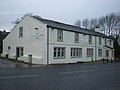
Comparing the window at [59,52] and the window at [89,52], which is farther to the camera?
the window at [89,52]

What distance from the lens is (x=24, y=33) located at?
3641cm

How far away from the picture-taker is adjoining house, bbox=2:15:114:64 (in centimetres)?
3241

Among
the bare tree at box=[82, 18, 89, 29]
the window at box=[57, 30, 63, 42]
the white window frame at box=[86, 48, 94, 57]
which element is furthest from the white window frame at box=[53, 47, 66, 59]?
the bare tree at box=[82, 18, 89, 29]

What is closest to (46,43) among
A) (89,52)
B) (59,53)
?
(59,53)

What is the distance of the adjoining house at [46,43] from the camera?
32406 mm

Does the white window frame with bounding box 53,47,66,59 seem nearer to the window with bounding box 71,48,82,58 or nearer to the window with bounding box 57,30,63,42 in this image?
the window with bounding box 57,30,63,42

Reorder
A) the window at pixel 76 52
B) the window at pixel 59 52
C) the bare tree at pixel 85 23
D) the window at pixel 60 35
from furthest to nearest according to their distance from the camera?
the bare tree at pixel 85 23, the window at pixel 76 52, the window at pixel 60 35, the window at pixel 59 52

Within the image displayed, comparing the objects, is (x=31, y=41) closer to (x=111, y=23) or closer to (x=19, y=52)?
(x=19, y=52)

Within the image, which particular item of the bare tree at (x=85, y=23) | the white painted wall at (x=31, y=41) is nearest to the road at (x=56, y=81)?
the white painted wall at (x=31, y=41)

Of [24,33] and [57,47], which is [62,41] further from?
[24,33]

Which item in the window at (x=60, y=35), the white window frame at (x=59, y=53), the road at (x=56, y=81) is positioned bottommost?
the road at (x=56, y=81)

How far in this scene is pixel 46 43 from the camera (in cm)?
3206

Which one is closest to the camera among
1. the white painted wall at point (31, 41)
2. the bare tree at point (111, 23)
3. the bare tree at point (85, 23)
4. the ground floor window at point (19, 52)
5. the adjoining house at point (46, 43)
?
the white painted wall at point (31, 41)

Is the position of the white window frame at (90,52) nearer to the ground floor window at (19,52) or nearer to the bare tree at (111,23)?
the ground floor window at (19,52)
